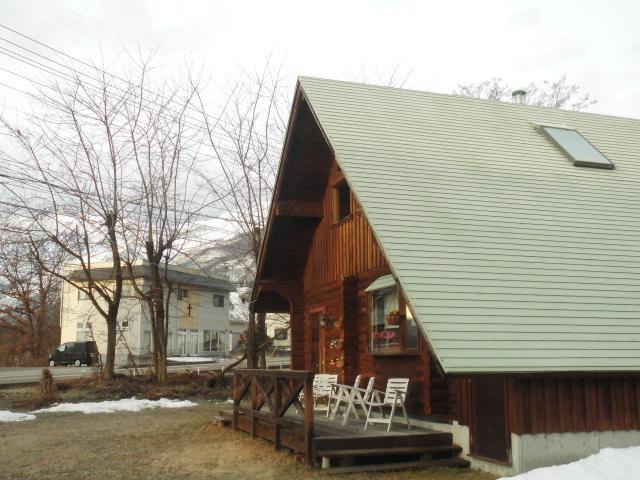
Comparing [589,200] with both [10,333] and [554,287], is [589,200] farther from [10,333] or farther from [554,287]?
[10,333]

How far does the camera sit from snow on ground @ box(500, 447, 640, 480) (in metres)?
7.27

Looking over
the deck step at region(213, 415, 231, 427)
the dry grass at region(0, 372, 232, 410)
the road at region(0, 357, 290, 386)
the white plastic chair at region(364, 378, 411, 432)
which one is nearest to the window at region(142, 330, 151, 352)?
the road at region(0, 357, 290, 386)

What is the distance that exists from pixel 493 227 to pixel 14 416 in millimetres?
11633

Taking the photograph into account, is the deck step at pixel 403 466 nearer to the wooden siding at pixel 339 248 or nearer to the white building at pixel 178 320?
the wooden siding at pixel 339 248

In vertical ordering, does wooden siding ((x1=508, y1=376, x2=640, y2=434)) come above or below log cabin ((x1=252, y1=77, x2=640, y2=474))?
below

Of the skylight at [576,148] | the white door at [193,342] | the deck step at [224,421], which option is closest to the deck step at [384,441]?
the deck step at [224,421]

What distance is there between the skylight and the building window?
3.98 metres

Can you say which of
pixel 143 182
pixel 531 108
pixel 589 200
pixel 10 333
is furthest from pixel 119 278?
pixel 10 333

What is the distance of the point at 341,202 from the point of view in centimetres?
1347

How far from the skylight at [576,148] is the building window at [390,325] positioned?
398cm

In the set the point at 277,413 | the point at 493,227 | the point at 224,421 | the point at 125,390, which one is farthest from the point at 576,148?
the point at 125,390

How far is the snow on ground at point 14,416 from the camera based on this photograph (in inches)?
580

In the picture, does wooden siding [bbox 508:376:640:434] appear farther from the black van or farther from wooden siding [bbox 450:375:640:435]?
the black van

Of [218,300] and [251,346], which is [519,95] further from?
[218,300]
